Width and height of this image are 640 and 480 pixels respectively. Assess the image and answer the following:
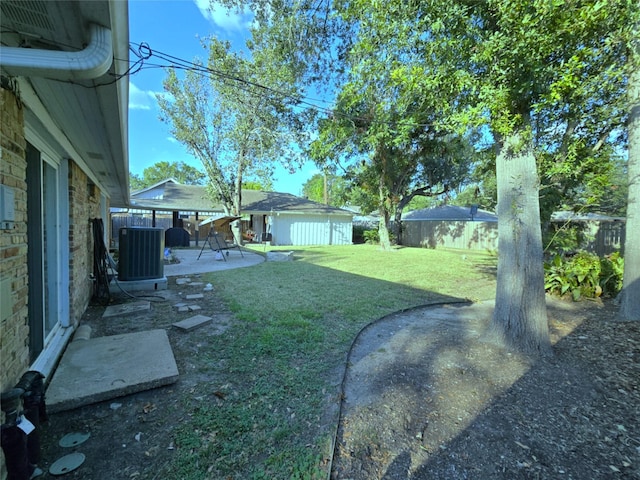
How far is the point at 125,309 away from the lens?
180 inches

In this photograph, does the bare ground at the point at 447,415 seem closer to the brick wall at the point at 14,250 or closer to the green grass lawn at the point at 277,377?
the green grass lawn at the point at 277,377

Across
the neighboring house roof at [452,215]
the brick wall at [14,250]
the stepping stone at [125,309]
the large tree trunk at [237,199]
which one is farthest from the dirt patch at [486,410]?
the neighboring house roof at [452,215]

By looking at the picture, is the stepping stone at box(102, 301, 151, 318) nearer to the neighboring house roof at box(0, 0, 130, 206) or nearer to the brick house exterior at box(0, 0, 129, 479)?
the brick house exterior at box(0, 0, 129, 479)

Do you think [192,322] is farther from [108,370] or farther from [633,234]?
[633,234]

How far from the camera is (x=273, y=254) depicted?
11625 millimetres

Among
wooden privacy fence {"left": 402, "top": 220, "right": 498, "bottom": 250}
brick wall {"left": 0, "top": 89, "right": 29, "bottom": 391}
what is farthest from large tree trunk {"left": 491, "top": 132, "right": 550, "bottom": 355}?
wooden privacy fence {"left": 402, "top": 220, "right": 498, "bottom": 250}

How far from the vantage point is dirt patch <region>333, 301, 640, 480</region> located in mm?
1833

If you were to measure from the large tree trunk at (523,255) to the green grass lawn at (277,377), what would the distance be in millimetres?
1902

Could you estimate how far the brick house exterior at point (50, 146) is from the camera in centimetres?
146

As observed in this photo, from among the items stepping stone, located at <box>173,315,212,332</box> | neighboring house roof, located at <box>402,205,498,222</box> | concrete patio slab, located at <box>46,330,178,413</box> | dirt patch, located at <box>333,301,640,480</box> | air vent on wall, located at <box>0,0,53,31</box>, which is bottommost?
dirt patch, located at <box>333,301,640,480</box>

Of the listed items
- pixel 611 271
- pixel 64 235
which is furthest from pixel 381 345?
pixel 611 271

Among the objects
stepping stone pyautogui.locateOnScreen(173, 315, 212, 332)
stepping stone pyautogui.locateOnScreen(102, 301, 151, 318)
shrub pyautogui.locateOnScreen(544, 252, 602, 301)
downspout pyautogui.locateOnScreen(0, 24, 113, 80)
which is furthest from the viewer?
shrub pyautogui.locateOnScreen(544, 252, 602, 301)

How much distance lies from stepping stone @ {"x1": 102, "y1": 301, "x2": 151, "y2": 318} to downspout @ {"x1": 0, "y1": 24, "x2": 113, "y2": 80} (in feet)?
12.3

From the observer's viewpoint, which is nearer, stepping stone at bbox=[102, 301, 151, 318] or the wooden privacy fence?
stepping stone at bbox=[102, 301, 151, 318]
